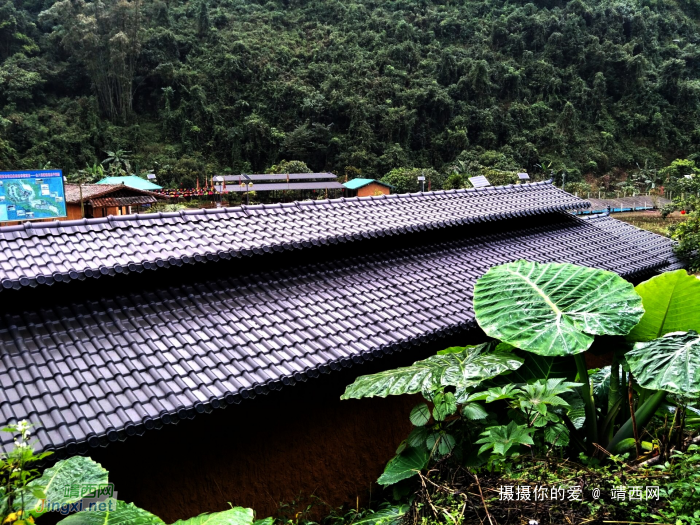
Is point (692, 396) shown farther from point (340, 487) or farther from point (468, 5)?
point (468, 5)

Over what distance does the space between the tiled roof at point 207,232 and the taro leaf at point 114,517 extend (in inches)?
101

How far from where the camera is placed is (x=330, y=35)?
2090 inches

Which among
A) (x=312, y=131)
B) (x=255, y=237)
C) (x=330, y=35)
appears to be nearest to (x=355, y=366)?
(x=255, y=237)

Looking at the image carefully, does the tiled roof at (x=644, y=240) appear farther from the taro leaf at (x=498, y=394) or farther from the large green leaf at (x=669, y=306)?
the taro leaf at (x=498, y=394)

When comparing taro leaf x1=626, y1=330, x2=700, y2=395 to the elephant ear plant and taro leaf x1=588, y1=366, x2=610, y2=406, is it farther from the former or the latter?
taro leaf x1=588, y1=366, x2=610, y2=406

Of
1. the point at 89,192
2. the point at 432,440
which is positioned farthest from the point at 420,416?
the point at 89,192

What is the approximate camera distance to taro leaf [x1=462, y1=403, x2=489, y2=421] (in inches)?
119

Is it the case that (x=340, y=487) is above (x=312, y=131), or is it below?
below

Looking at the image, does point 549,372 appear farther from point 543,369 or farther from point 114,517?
point 114,517

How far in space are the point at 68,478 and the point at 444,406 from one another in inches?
77.2

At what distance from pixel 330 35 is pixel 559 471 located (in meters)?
56.3

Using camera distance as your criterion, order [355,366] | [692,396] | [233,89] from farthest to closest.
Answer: [233,89] < [355,366] < [692,396]

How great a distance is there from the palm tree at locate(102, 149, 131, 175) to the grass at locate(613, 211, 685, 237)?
34.3 metres

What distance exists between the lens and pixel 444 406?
9.94ft
